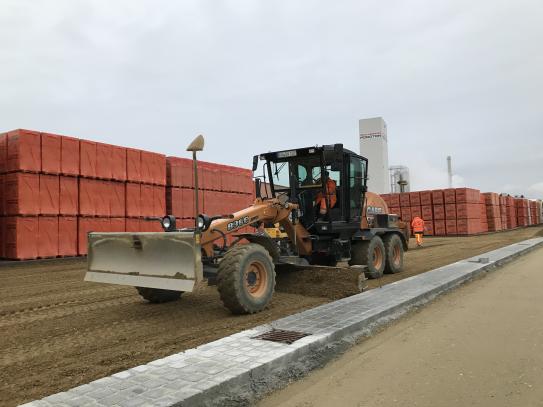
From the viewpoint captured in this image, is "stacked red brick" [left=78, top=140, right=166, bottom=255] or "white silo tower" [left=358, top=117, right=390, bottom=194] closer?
"stacked red brick" [left=78, top=140, right=166, bottom=255]

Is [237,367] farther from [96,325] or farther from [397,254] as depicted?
[397,254]

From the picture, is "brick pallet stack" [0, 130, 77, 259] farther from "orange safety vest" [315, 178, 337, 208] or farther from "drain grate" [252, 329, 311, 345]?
"drain grate" [252, 329, 311, 345]

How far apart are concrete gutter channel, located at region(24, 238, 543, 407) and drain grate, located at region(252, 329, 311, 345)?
10 centimetres

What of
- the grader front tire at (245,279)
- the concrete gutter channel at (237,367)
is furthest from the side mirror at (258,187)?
the concrete gutter channel at (237,367)

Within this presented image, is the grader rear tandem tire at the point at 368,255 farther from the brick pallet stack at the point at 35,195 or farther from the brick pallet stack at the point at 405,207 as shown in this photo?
the brick pallet stack at the point at 405,207

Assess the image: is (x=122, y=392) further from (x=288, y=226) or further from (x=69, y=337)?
(x=288, y=226)

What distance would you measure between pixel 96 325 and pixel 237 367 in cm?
281

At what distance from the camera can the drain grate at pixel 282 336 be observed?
15.9 ft

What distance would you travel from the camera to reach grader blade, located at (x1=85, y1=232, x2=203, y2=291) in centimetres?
563

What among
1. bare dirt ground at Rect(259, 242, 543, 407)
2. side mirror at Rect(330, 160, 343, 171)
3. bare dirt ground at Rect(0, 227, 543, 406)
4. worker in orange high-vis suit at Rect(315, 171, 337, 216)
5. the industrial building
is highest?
the industrial building

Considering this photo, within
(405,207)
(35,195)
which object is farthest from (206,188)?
(405,207)

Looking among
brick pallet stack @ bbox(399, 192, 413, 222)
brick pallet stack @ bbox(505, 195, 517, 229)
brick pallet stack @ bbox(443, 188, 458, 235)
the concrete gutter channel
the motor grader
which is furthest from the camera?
brick pallet stack @ bbox(505, 195, 517, 229)

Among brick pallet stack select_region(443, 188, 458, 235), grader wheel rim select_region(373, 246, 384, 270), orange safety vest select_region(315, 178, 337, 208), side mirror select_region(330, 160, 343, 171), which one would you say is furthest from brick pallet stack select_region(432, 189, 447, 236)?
side mirror select_region(330, 160, 343, 171)

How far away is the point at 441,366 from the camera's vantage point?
4.37 meters
